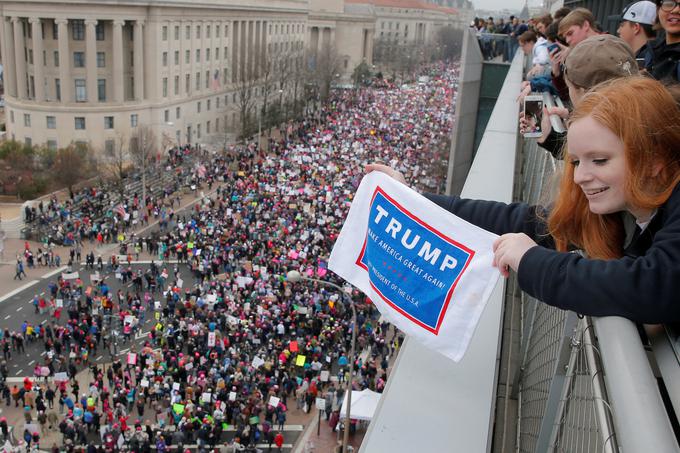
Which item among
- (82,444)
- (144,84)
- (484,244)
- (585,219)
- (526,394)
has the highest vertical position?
(585,219)

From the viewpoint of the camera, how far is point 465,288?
3500 millimetres

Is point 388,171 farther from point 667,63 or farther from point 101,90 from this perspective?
point 101,90

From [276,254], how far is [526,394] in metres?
24.4

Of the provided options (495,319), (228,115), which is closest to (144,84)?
(228,115)

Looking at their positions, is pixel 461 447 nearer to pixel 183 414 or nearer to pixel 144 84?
pixel 183 414

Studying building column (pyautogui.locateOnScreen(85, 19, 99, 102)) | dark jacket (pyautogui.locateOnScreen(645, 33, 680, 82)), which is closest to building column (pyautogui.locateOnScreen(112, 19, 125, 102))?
building column (pyautogui.locateOnScreen(85, 19, 99, 102))

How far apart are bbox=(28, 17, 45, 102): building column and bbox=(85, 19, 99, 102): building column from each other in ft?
10.9

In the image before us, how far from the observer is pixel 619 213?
255cm

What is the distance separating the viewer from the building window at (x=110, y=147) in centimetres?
4788

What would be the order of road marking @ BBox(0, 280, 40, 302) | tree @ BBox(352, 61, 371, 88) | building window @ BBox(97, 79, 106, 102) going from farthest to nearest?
tree @ BBox(352, 61, 371, 88) < building window @ BBox(97, 79, 106, 102) < road marking @ BBox(0, 280, 40, 302)

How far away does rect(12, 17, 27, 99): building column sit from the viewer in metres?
53.9

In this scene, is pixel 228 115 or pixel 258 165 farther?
pixel 228 115

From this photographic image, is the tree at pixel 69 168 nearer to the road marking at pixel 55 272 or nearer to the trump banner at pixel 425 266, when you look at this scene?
the road marking at pixel 55 272

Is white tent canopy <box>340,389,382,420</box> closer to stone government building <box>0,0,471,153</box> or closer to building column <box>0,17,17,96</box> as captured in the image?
stone government building <box>0,0,471,153</box>
